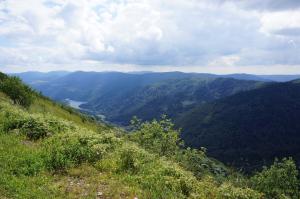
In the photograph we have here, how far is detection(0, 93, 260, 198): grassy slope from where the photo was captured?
1237cm

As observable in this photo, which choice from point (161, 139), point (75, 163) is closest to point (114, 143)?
point (75, 163)

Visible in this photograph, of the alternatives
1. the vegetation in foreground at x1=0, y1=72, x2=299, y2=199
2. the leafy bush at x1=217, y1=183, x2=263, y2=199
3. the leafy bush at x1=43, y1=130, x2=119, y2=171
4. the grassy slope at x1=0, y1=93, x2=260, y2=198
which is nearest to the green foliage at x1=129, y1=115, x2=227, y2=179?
the vegetation in foreground at x1=0, y1=72, x2=299, y2=199

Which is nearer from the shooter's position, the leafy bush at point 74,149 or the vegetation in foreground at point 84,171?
the vegetation in foreground at point 84,171

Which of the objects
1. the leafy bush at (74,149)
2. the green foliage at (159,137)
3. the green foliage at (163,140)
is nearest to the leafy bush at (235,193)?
the leafy bush at (74,149)

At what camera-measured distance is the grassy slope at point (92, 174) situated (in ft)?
40.6

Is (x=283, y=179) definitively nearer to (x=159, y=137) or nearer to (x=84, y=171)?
(x=159, y=137)

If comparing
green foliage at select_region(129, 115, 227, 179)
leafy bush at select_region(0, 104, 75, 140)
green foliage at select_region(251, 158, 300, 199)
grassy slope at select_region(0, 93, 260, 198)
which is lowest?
green foliage at select_region(251, 158, 300, 199)

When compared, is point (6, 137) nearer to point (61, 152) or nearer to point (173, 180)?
point (61, 152)

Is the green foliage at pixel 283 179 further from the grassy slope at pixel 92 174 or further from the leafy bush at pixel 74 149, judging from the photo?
the grassy slope at pixel 92 174

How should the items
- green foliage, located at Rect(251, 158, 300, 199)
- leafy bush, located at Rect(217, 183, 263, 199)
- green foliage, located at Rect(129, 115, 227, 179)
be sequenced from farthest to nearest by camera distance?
green foliage, located at Rect(251, 158, 300, 199)
green foliage, located at Rect(129, 115, 227, 179)
leafy bush, located at Rect(217, 183, 263, 199)

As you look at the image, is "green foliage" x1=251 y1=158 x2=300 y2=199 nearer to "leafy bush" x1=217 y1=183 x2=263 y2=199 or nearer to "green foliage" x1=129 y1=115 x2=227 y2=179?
"green foliage" x1=129 y1=115 x2=227 y2=179

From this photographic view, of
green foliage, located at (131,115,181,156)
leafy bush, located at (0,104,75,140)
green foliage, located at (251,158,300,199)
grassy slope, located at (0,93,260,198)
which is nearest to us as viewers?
grassy slope, located at (0,93,260,198)

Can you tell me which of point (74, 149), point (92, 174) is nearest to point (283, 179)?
point (74, 149)

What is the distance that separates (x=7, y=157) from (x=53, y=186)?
3.86 metres
